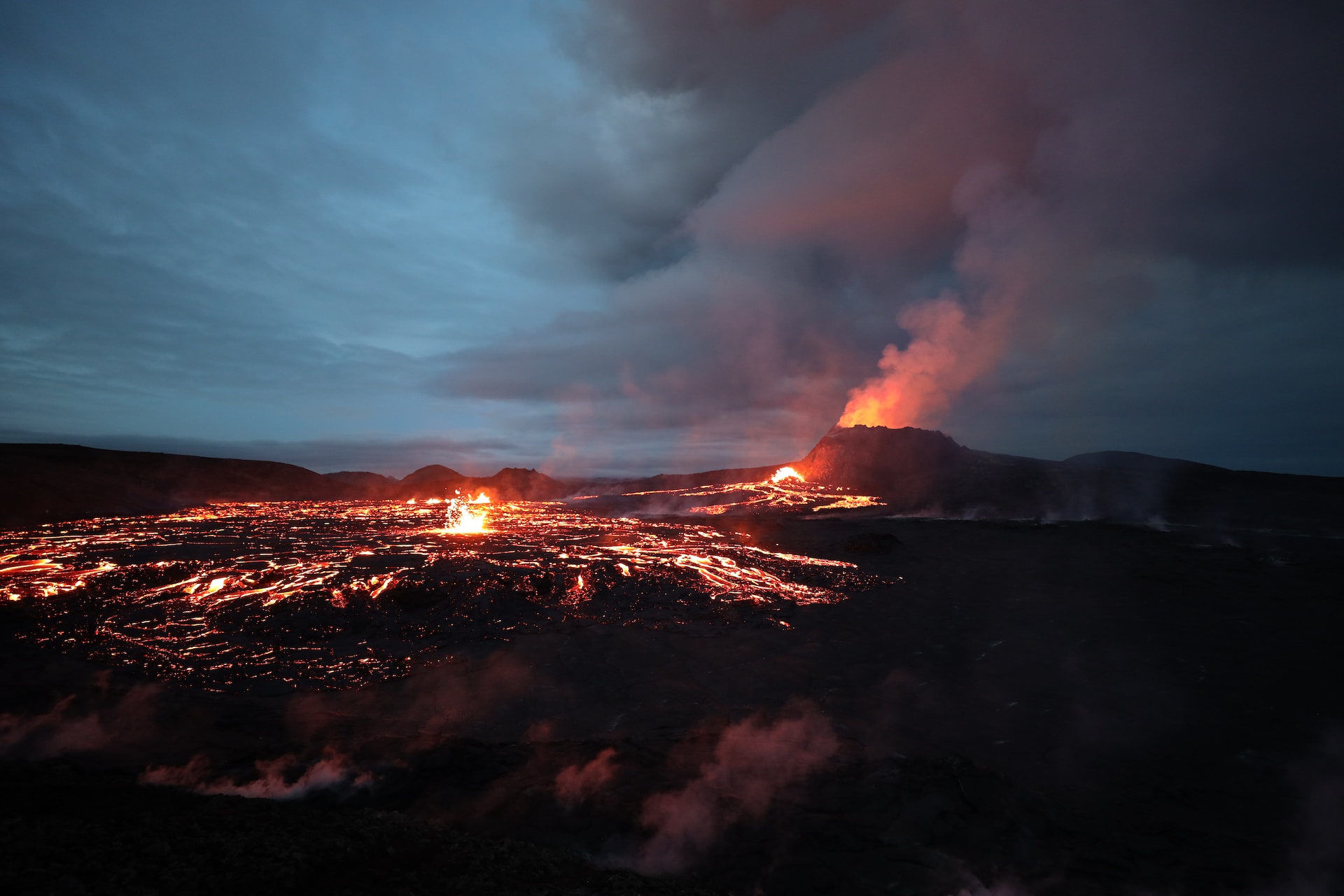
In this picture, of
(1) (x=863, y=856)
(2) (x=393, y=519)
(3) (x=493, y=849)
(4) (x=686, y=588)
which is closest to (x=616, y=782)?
(3) (x=493, y=849)

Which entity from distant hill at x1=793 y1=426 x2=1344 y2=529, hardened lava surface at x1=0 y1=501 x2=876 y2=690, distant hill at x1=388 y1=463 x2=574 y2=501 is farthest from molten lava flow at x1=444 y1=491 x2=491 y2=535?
distant hill at x1=388 y1=463 x2=574 y2=501

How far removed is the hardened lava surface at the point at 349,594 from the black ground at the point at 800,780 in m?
1.35

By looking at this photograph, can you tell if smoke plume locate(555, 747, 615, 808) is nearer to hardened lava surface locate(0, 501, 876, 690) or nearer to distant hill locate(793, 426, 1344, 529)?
hardened lava surface locate(0, 501, 876, 690)

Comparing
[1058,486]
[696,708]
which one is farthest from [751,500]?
[696,708]

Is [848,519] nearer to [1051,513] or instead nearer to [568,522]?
[1051,513]

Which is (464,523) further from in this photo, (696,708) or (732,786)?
(732,786)

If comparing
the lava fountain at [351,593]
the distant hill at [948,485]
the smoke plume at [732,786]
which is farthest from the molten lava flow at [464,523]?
the smoke plume at [732,786]

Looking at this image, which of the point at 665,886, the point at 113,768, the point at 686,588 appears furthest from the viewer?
the point at 686,588

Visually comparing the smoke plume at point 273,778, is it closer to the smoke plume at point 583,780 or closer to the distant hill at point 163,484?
the smoke plume at point 583,780

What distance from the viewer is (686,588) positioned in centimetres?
2197

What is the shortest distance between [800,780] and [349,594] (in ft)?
54.5

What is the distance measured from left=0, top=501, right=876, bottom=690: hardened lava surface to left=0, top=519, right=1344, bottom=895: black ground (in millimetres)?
1346

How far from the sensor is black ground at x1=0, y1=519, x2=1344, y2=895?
584 cm

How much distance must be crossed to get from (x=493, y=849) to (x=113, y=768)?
18.0ft
